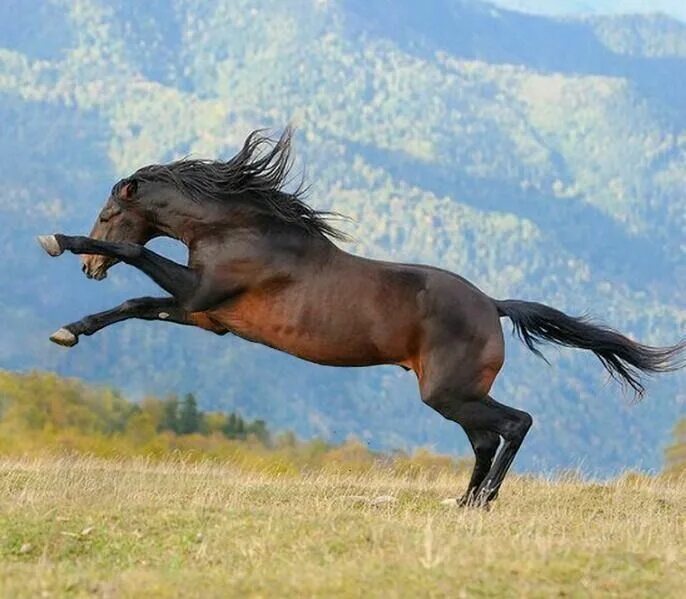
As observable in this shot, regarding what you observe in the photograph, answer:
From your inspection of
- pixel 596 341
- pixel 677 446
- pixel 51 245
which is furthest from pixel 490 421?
pixel 677 446

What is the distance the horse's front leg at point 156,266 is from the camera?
36.4ft

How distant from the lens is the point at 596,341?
12289 mm

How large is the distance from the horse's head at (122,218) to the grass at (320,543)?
195cm

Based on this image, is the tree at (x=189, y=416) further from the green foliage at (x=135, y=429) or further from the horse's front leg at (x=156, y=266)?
the horse's front leg at (x=156, y=266)

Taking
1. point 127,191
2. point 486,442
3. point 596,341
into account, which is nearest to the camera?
point 486,442

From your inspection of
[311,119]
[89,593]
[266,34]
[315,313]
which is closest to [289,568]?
[89,593]

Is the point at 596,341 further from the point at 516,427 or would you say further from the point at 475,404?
the point at 475,404

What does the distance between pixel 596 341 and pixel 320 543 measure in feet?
15.5

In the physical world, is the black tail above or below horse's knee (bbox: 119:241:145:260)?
above

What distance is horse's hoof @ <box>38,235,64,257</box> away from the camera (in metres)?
10.9

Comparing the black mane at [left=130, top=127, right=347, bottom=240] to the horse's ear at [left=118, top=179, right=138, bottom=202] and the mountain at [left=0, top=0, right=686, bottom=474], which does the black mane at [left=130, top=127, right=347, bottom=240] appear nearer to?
the horse's ear at [left=118, top=179, right=138, bottom=202]

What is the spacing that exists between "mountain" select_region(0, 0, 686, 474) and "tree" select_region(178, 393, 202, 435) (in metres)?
21.1

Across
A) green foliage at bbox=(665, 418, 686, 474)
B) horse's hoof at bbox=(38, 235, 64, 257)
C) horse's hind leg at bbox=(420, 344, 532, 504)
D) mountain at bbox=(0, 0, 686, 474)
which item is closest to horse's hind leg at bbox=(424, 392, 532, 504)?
horse's hind leg at bbox=(420, 344, 532, 504)

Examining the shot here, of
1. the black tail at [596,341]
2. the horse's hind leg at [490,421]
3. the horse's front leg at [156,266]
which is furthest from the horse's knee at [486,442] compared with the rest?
the horse's front leg at [156,266]
